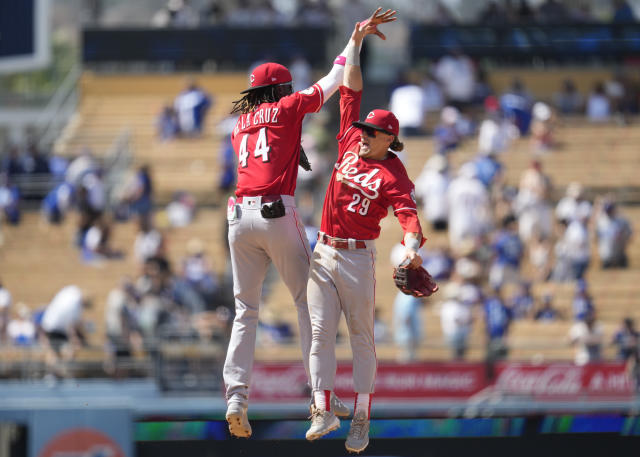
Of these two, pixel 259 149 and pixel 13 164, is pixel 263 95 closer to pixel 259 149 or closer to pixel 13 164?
pixel 259 149

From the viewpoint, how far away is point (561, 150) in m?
22.0

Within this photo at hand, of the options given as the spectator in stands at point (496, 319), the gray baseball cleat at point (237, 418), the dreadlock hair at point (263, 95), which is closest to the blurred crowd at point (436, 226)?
the spectator in stands at point (496, 319)

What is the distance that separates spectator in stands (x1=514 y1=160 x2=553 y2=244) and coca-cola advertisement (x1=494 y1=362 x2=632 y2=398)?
3.61 metres

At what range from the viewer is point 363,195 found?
8.19 metres

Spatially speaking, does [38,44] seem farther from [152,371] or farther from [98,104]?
[98,104]

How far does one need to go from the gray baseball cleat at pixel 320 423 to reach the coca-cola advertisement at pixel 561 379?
746cm

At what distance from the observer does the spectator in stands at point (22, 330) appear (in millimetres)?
17250

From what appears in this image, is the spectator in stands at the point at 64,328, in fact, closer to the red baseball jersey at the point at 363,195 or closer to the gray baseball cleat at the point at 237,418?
the gray baseball cleat at the point at 237,418

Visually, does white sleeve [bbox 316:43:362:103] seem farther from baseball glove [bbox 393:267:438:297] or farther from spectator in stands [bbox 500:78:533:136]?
spectator in stands [bbox 500:78:533:136]

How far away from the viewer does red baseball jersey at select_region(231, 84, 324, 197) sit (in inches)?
321

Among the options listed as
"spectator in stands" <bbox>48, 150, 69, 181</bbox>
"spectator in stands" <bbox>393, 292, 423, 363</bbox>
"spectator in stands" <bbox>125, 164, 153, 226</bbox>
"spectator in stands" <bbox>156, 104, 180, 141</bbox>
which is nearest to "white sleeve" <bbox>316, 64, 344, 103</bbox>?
"spectator in stands" <bbox>393, 292, 423, 363</bbox>

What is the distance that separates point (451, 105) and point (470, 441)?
13.2 meters

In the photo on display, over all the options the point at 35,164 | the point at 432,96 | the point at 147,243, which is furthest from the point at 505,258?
the point at 35,164

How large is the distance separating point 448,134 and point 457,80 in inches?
108
